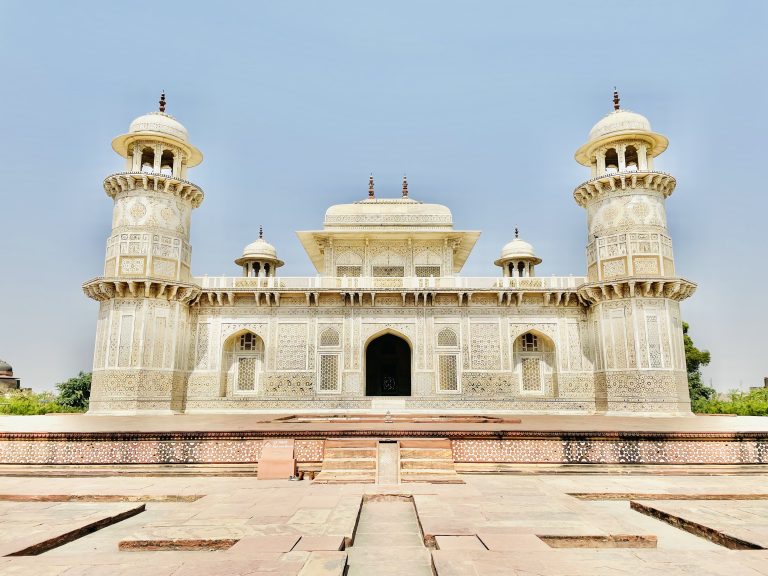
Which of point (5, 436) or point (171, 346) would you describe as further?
point (171, 346)

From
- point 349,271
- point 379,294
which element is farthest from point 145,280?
point 379,294

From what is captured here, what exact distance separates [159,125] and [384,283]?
9358mm

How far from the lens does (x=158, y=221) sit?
17.5m

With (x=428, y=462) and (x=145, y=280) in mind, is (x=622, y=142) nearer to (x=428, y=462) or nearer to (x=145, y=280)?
(x=428, y=462)

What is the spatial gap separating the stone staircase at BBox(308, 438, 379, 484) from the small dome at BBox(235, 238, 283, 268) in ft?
51.0

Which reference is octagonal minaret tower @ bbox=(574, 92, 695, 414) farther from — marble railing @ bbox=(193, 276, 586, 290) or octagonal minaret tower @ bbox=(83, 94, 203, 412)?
octagonal minaret tower @ bbox=(83, 94, 203, 412)

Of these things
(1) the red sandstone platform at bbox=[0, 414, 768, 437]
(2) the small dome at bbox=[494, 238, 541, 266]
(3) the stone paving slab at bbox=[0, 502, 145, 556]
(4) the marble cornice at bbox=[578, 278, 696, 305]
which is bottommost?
(3) the stone paving slab at bbox=[0, 502, 145, 556]

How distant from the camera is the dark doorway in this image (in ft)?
69.7

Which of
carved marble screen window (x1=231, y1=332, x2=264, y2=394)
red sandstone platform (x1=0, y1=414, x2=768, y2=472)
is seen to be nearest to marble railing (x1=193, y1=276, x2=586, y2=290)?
carved marble screen window (x1=231, y1=332, x2=264, y2=394)

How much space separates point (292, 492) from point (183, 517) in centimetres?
141

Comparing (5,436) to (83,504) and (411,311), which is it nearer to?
(83,504)

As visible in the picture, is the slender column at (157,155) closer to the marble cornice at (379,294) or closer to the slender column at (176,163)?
the slender column at (176,163)

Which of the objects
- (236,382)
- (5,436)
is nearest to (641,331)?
(236,382)

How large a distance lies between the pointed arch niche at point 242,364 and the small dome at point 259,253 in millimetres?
4153
